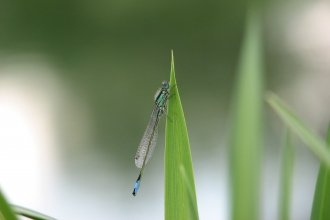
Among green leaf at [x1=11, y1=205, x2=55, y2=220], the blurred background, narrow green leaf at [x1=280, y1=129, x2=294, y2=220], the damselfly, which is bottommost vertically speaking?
green leaf at [x1=11, y1=205, x2=55, y2=220]

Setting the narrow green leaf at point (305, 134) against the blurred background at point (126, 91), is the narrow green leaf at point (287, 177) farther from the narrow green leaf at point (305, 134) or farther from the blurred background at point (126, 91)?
the blurred background at point (126, 91)

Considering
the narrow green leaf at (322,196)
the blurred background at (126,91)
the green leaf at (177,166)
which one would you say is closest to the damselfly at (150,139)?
the green leaf at (177,166)

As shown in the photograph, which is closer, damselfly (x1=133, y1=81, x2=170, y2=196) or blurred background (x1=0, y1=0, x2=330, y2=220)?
damselfly (x1=133, y1=81, x2=170, y2=196)

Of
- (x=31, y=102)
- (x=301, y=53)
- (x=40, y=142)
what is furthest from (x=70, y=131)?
(x=301, y=53)

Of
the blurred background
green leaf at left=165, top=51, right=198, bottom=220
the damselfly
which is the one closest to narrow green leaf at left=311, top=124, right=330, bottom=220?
green leaf at left=165, top=51, right=198, bottom=220

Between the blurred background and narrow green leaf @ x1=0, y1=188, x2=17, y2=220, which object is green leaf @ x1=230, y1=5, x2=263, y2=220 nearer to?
narrow green leaf @ x1=0, y1=188, x2=17, y2=220

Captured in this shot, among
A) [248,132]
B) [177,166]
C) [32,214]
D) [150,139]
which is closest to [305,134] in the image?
[248,132]

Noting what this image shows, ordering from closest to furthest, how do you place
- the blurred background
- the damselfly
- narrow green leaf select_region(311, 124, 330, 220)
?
narrow green leaf select_region(311, 124, 330, 220)
the damselfly
the blurred background

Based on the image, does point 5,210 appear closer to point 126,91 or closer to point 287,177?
point 287,177
